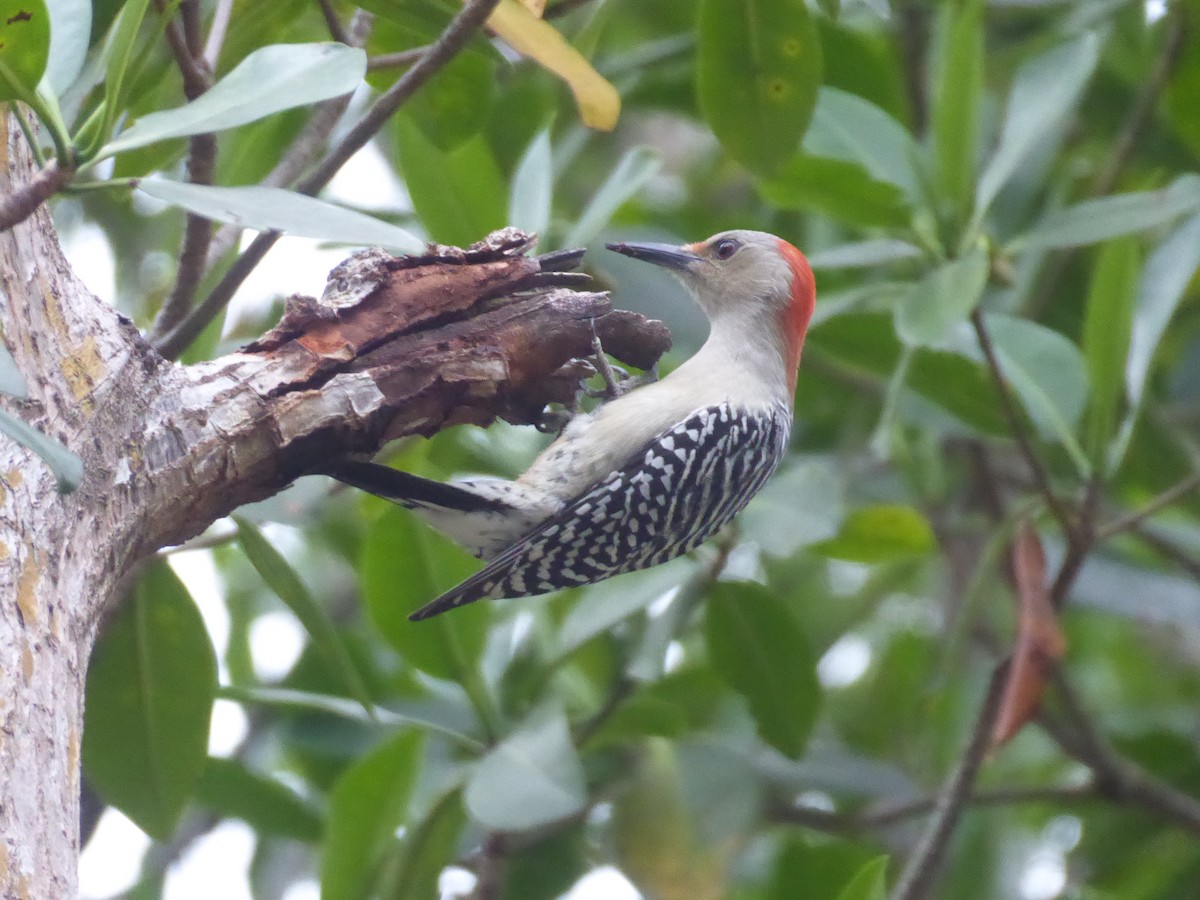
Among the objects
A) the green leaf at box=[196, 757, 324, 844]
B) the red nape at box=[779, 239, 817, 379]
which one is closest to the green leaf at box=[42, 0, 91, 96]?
the green leaf at box=[196, 757, 324, 844]

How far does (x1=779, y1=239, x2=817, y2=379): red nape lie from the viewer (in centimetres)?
452

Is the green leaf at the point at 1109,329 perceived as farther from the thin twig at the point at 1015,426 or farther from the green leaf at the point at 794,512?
the green leaf at the point at 794,512

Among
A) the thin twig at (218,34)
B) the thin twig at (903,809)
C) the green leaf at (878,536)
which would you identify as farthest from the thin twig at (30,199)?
the thin twig at (903,809)

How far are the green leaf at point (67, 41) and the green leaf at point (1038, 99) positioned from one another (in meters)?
2.38

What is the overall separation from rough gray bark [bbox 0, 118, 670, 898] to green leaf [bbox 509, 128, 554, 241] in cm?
39

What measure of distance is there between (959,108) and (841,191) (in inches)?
15.3

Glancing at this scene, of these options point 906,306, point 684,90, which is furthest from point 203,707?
point 684,90

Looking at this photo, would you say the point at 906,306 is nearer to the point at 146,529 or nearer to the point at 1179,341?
the point at 146,529

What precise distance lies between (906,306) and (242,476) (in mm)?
1809

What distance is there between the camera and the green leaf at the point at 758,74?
3.35 meters

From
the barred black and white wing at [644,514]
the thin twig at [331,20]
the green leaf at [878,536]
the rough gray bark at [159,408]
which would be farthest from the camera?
the green leaf at [878,536]

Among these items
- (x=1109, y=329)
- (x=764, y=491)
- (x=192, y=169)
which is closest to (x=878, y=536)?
(x=764, y=491)

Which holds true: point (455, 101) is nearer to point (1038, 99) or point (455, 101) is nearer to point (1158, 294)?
point (1038, 99)

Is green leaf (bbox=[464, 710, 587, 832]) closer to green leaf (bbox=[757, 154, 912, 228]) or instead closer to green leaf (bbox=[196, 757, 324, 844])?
green leaf (bbox=[196, 757, 324, 844])
